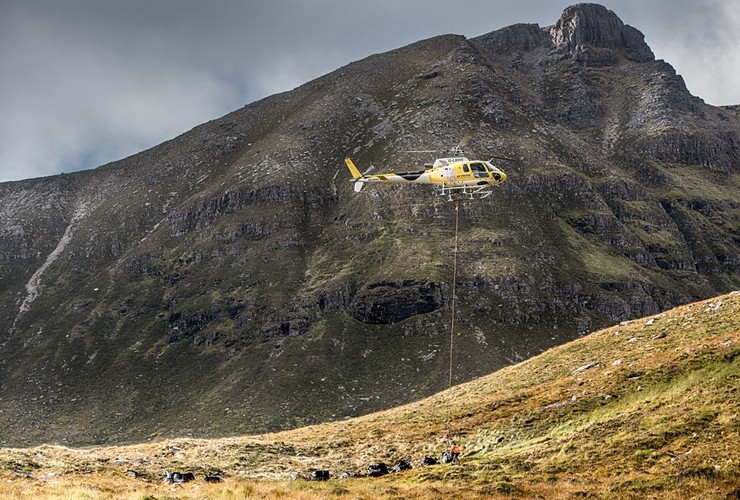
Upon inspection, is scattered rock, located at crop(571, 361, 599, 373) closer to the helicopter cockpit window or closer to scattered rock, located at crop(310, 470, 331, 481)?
the helicopter cockpit window

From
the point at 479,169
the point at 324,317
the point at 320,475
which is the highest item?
the point at 479,169

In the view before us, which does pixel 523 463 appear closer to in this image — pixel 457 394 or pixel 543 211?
pixel 457 394

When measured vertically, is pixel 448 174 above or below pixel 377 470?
above

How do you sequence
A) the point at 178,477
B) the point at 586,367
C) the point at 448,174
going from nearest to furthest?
the point at 178,477, the point at 586,367, the point at 448,174

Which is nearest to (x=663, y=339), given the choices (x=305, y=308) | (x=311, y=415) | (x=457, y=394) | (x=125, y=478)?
(x=457, y=394)

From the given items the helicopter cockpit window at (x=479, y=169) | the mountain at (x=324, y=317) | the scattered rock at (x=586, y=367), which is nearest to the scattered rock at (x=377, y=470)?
the scattered rock at (x=586, y=367)

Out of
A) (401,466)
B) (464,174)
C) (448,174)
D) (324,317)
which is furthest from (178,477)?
(324,317)

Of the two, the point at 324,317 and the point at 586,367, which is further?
the point at 324,317

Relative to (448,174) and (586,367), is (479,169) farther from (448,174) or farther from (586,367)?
(586,367)

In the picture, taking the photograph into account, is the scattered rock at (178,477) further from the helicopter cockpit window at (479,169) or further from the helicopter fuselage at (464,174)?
the helicopter cockpit window at (479,169)

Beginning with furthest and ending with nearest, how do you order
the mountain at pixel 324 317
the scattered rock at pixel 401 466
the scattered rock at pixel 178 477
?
the mountain at pixel 324 317 < the scattered rock at pixel 401 466 < the scattered rock at pixel 178 477

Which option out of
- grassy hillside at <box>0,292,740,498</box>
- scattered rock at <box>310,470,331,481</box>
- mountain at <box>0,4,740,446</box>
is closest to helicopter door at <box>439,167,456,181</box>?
grassy hillside at <box>0,292,740,498</box>
